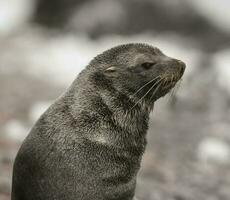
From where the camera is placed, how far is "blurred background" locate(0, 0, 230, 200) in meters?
11.4

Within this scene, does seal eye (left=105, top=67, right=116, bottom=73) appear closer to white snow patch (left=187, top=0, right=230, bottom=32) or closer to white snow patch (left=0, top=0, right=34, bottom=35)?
white snow patch (left=187, top=0, right=230, bottom=32)

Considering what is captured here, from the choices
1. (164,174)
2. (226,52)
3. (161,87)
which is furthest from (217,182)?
(226,52)

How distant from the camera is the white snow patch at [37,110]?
13047 millimetres

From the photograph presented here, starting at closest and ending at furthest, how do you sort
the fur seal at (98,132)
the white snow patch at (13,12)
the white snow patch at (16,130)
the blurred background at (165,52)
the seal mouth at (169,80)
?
the fur seal at (98,132) → the seal mouth at (169,80) → the blurred background at (165,52) → the white snow patch at (16,130) → the white snow patch at (13,12)

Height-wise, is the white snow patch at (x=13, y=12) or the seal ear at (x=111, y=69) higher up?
the white snow patch at (x=13, y=12)

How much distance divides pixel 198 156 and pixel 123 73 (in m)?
4.82

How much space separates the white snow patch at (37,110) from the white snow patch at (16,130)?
37cm

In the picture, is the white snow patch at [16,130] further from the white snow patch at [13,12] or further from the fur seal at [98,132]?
the white snow patch at [13,12]

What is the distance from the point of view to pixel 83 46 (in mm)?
18953

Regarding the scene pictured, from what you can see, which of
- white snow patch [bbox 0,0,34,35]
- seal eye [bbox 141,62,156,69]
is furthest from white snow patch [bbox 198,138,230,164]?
white snow patch [bbox 0,0,34,35]

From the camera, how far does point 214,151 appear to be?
12492 millimetres

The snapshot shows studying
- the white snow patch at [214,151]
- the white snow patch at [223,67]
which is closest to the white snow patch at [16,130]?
the white snow patch at [214,151]

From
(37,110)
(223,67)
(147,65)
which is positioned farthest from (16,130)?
(223,67)

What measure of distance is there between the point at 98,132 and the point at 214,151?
5.20 meters
